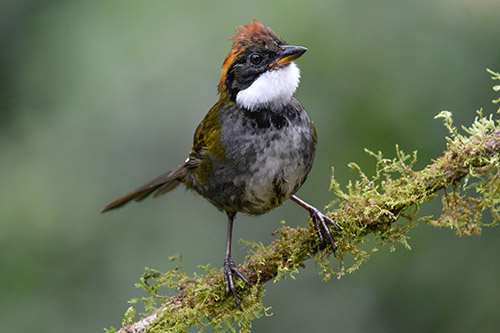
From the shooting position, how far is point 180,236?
13.5ft

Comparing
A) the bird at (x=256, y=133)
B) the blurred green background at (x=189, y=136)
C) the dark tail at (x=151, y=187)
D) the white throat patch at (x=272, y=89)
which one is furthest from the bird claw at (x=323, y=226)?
the dark tail at (x=151, y=187)

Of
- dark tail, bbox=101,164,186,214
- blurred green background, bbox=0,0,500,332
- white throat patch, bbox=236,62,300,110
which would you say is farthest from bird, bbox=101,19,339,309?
blurred green background, bbox=0,0,500,332

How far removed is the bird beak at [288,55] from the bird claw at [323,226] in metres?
0.90

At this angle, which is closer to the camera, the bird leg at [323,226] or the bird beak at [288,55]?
the bird leg at [323,226]

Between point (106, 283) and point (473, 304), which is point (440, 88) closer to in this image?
point (473, 304)

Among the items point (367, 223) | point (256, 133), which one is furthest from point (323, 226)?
point (256, 133)

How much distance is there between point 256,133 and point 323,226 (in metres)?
0.65

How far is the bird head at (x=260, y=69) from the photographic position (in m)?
3.28

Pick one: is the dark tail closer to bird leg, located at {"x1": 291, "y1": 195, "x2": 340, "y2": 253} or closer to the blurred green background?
the blurred green background

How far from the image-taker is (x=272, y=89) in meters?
3.28

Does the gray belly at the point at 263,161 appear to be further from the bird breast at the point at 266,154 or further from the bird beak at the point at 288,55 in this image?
the bird beak at the point at 288,55

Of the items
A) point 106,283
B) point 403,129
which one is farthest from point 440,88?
point 106,283

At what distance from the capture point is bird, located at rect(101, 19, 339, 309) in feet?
10.6

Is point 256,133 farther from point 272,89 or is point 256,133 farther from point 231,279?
point 231,279
